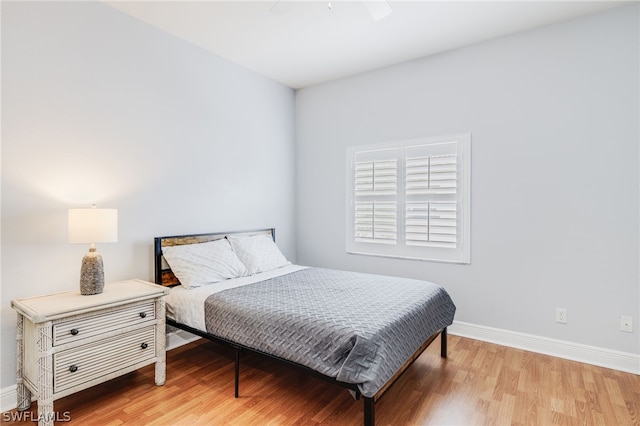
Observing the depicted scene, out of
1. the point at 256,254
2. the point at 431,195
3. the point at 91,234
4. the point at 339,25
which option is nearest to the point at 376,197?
the point at 431,195

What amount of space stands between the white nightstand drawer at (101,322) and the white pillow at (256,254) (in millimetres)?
1083

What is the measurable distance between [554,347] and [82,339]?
355 cm

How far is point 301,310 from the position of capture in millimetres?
2189

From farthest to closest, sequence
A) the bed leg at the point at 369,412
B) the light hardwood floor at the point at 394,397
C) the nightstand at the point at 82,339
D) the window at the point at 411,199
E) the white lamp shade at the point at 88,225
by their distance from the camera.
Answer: the window at the point at 411,199 → the white lamp shade at the point at 88,225 → the light hardwood floor at the point at 394,397 → the nightstand at the point at 82,339 → the bed leg at the point at 369,412

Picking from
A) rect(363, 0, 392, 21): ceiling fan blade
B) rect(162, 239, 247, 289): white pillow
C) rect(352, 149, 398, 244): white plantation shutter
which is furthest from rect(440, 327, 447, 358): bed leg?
rect(363, 0, 392, 21): ceiling fan blade

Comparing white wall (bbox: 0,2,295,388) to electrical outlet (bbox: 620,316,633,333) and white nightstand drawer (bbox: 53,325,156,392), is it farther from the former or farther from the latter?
electrical outlet (bbox: 620,316,633,333)

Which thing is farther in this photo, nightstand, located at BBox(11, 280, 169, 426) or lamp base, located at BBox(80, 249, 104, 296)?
lamp base, located at BBox(80, 249, 104, 296)

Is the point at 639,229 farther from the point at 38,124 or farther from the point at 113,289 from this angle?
the point at 38,124

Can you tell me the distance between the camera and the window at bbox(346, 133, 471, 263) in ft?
11.0

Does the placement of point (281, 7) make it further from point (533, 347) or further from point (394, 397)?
point (533, 347)

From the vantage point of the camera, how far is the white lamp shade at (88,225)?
2.15m

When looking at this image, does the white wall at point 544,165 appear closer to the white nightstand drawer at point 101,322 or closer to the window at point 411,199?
the window at point 411,199

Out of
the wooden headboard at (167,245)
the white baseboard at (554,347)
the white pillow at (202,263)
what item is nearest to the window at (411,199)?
the white baseboard at (554,347)

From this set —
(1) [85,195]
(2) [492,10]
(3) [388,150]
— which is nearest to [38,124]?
(1) [85,195]
